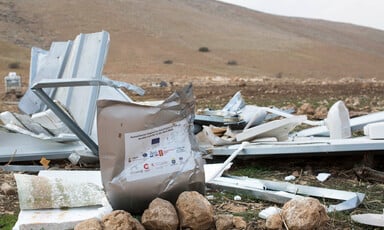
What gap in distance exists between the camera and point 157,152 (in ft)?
11.4

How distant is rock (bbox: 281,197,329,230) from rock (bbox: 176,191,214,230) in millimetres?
428

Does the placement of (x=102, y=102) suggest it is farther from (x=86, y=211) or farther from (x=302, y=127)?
(x=302, y=127)

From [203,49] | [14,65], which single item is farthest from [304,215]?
[203,49]

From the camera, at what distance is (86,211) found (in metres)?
3.68

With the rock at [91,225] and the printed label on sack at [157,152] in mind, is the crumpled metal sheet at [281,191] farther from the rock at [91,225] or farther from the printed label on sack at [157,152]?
the rock at [91,225]

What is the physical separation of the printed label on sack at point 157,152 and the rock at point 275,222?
0.56 m

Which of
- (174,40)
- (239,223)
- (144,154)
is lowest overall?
(174,40)

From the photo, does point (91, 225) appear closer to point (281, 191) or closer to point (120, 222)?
point (120, 222)

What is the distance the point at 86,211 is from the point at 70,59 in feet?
12.4

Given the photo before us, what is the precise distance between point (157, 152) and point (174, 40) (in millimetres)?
42283

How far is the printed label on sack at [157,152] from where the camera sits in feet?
11.2

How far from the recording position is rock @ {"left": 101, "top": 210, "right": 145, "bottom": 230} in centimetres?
308

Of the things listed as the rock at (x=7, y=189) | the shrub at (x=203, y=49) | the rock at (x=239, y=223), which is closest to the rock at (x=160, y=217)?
the rock at (x=239, y=223)

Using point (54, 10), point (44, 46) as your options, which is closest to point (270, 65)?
point (44, 46)
